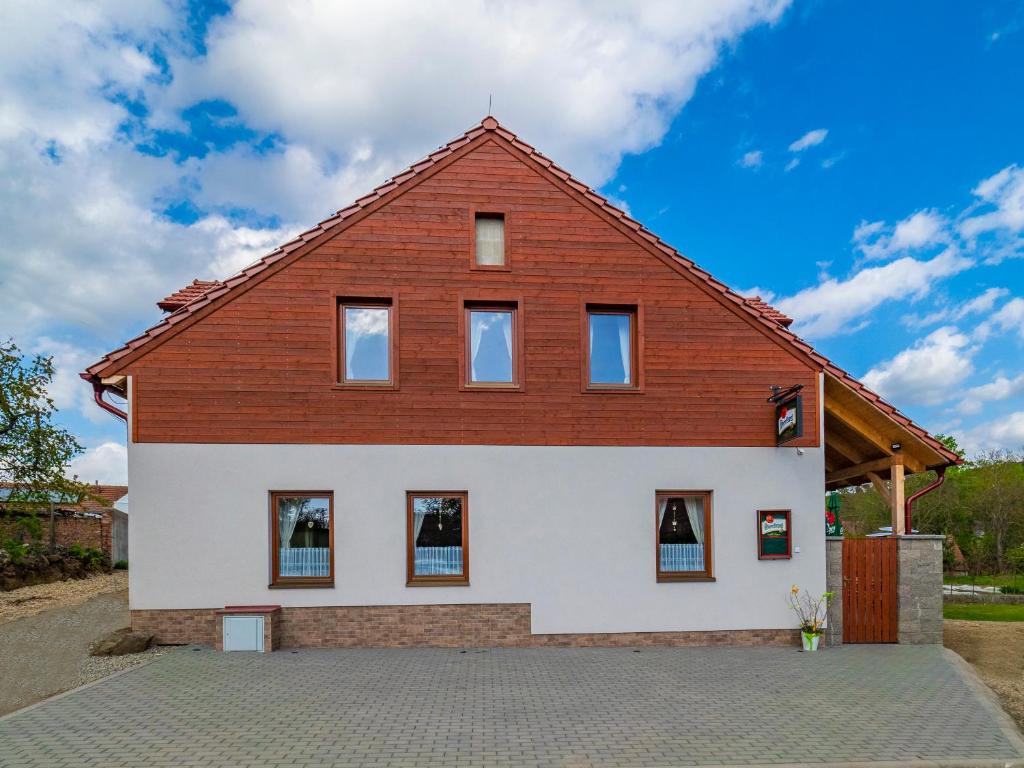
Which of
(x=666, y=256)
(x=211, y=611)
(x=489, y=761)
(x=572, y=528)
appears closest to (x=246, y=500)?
(x=211, y=611)

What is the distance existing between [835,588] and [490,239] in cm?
808

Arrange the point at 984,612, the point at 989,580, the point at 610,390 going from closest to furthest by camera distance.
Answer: the point at 610,390 < the point at 984,612 < the point at 989,580

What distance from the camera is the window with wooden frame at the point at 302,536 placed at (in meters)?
9.56

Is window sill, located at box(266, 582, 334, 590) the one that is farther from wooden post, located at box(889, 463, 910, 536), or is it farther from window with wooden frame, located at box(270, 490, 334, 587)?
wooden post, located at box(889, 463, 910, 536)

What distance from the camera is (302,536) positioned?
9.64m

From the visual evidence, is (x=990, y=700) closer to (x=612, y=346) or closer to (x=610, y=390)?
(x=610, y=390)

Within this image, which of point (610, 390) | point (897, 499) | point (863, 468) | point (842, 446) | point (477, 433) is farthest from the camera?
point (842, 446)

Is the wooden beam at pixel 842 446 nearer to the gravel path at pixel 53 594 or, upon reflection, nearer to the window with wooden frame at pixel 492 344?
the window with wooden frame at pixel 492 344

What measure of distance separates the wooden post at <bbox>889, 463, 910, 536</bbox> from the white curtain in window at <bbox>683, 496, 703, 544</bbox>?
11.0 feet

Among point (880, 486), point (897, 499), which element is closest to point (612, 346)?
point (897, 499)

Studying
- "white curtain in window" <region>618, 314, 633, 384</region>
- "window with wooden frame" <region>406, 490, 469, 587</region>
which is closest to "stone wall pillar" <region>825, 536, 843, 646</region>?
"white curtain in window" <region>618, 314, 633, 384</region>

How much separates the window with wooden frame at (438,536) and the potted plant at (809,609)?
17.4ft

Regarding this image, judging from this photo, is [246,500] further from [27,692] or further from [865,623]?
→ [865,623]

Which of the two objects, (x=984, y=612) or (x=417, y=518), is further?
(x=984, y=612)
